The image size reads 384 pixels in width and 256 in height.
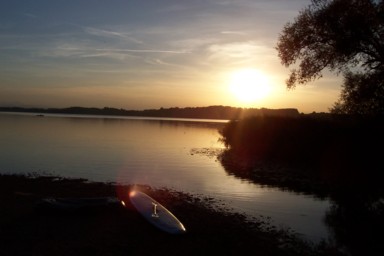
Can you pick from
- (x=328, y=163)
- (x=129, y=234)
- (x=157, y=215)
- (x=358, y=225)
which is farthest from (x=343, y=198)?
(x=129, y=234)

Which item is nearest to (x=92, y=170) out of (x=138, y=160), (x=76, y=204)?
(x=138, y=160)

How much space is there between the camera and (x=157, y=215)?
1527 centimetres

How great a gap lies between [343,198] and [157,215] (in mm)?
11996

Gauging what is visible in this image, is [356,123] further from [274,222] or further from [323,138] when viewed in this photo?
[274,222]

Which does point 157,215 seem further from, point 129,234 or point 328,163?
point 328,163

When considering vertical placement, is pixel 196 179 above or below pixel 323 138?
below

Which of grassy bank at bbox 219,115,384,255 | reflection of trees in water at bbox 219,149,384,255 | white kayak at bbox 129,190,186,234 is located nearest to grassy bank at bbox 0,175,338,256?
white kayak at bbox 129,190,186,234

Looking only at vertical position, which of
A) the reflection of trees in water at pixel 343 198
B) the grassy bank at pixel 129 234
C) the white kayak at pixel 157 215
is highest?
the white kayak at pixel 157 215

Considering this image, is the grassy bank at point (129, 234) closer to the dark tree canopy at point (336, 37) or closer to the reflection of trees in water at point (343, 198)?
the reflection of trees in water at point (343, 198)

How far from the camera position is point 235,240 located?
13695 millimetres

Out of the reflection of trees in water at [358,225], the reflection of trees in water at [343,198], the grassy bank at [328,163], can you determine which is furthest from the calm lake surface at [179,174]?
the grassy bank at [328,163]

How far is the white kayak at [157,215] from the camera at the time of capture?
13.9 m

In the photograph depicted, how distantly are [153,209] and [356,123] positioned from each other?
23.2m

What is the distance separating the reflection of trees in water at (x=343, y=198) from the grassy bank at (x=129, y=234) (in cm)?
178
